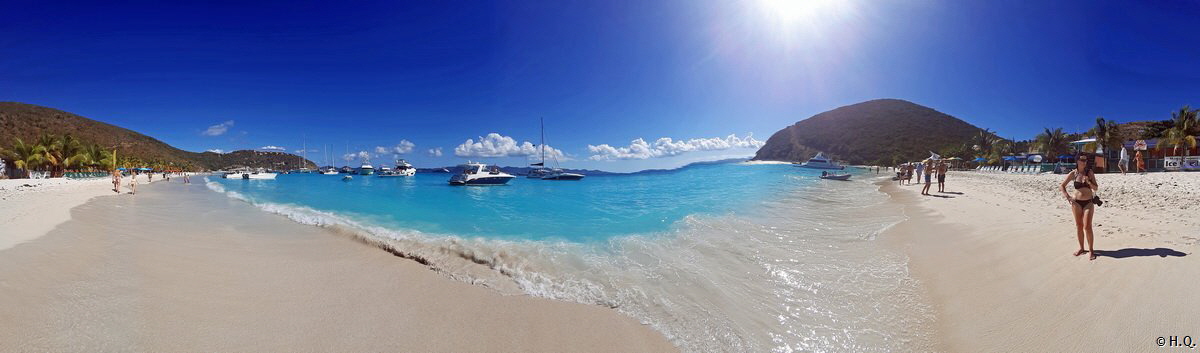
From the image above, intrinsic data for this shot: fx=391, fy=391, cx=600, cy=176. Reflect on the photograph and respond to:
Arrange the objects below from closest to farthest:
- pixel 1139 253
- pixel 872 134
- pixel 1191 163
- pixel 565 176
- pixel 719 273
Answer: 1. pixel 1139 253
2. pixel 719 273
3. pixel 1191 163
4. pixel 565 176
5. pixel 872 134

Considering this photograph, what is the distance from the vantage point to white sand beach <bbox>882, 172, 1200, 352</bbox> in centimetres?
345

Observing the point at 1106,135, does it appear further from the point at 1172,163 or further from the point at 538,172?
the point at 538,172

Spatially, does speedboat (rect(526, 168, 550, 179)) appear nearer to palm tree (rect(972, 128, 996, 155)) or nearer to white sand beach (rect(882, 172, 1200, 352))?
white sand beach (rect(882, 172, 1200, 352))

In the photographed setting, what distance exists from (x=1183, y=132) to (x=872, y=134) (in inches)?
4295

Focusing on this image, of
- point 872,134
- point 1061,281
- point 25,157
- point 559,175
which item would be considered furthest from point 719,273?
point 872,134

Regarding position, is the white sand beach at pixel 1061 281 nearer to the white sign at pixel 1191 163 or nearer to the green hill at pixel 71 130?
the white sign at pixel 1191 163

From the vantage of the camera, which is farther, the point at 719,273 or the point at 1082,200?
the point at 719,273

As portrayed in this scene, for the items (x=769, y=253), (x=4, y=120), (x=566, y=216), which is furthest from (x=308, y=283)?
(x=4, y=120)

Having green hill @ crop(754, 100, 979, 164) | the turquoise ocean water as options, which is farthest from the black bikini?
green hill @ crop(754, 100, 979, 164)

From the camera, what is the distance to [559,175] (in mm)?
62656

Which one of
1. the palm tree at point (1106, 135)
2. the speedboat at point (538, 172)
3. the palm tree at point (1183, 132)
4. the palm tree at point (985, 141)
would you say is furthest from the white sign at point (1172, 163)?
the speedboat at point (538, 172)

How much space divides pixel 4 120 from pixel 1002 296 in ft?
498

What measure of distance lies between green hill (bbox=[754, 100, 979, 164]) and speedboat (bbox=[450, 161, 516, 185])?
104601 mm

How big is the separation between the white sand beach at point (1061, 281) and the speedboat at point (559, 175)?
178ft
